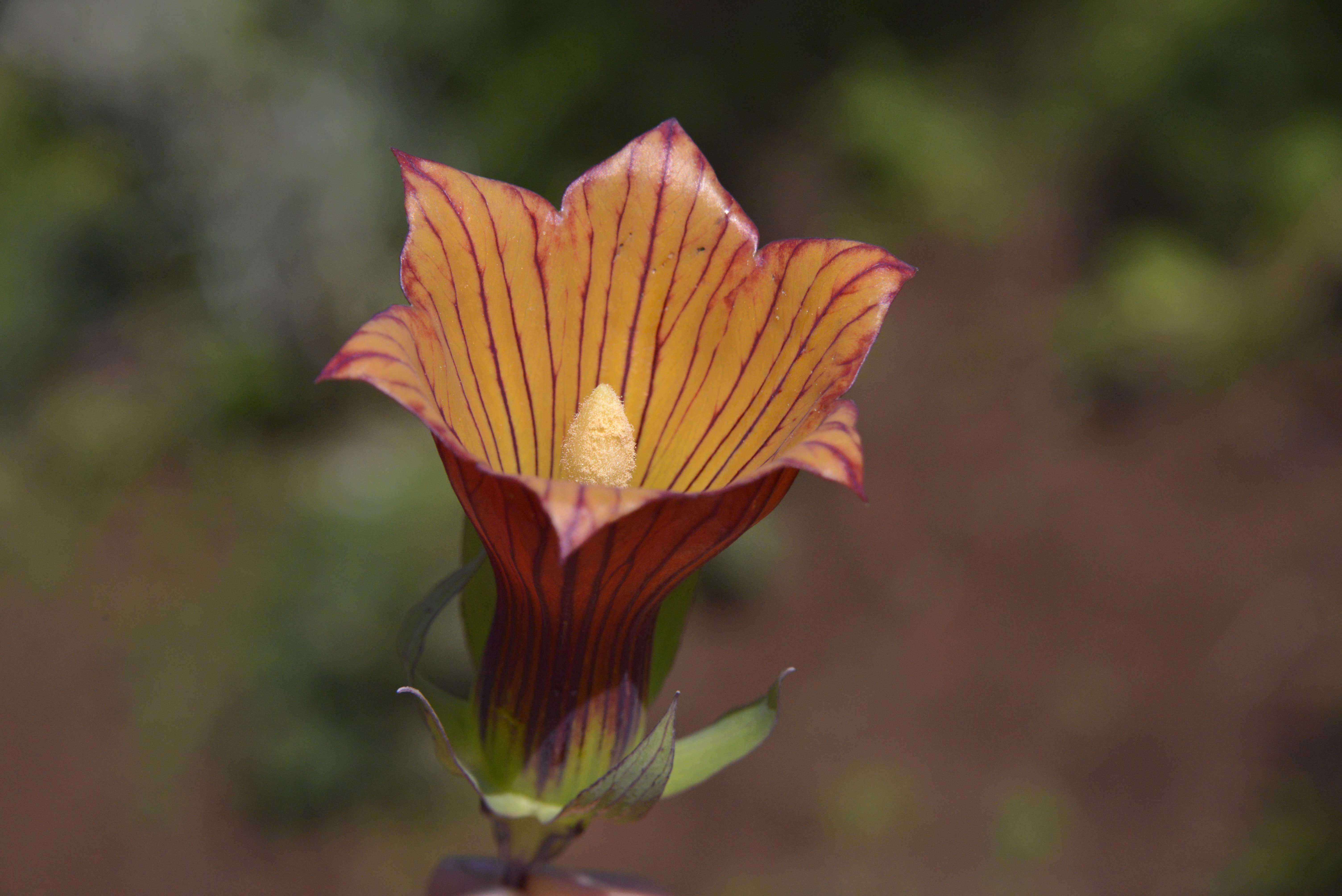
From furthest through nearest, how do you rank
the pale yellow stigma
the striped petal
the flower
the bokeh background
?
1. the bokeh background
2. the pale yellow stigma
3. the striped petal
4. the flower

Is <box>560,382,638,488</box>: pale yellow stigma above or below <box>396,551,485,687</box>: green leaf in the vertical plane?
above

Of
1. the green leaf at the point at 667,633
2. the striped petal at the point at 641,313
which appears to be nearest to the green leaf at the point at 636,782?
the green leaf at the point at 667,633

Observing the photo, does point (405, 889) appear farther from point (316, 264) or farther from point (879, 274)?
point (879, 274)

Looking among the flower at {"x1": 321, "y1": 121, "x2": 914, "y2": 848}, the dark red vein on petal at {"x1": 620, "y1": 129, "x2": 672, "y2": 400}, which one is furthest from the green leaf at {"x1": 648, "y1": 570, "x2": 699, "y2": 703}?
the dark red vein on petal at {"x1": 620, "y1": 129, "x2": 672, "y2": 400}

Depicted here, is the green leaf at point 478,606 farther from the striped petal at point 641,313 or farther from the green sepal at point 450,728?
the striped petal at point 641,313

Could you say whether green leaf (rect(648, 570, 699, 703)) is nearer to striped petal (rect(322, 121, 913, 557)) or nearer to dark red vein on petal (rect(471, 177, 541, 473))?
striped petal (rect(322, 121, 913, 557))

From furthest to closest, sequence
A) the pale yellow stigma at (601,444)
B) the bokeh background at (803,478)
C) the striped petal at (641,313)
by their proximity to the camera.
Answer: the bokeh background at (803,478)
the pale yellow stigma at (601,444)
the striped petal at (641,313)

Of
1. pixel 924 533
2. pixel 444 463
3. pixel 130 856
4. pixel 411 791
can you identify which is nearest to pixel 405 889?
pixel 411 791
